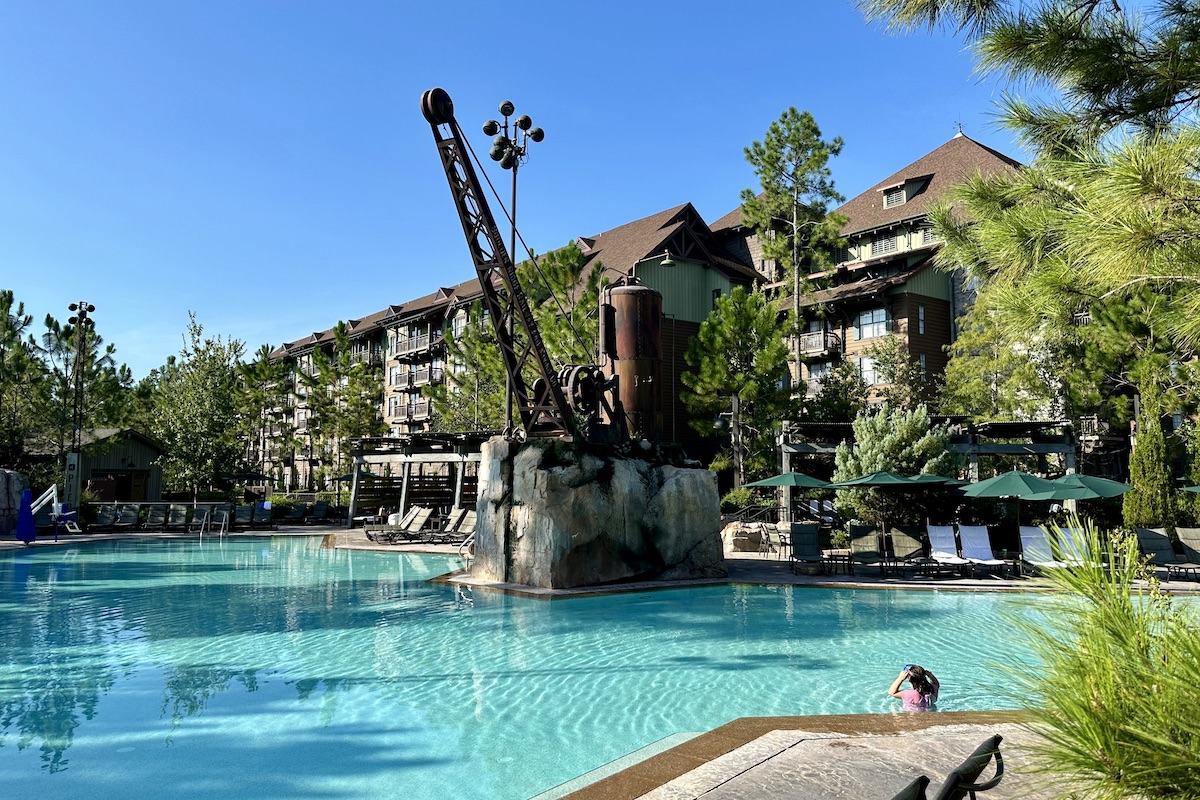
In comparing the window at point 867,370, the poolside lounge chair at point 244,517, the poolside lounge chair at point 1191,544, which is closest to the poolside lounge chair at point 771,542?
the poolside lounge chair at point 1191,544

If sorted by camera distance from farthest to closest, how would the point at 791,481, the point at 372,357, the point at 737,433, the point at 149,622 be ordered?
1. the point at 372,357
2. the point at 737,433
3. the point at 791,481
4. the point at 149,622

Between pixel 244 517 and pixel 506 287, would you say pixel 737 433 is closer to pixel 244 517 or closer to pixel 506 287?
pixel 506 287

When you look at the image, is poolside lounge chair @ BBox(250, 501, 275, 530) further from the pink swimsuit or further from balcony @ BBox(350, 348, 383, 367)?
the pink swimsuit

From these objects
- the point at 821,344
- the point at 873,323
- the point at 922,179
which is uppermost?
the point at 922,179

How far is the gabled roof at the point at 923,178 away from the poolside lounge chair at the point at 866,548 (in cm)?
2158

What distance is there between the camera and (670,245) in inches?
1500

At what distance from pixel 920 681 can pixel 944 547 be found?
10.3 m

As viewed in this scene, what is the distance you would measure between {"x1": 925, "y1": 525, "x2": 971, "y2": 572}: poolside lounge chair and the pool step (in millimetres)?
11091

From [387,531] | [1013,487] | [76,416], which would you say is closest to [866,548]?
[1013,487]

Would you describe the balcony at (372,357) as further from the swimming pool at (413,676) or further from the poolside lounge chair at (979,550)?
the poolside lounge chair at (979,550)

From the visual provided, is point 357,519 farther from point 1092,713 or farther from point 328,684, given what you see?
point 1092,713

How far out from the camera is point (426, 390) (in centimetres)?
3881

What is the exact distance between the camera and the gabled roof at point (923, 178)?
1388 inches

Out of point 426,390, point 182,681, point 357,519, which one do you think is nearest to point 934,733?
point 182,681
